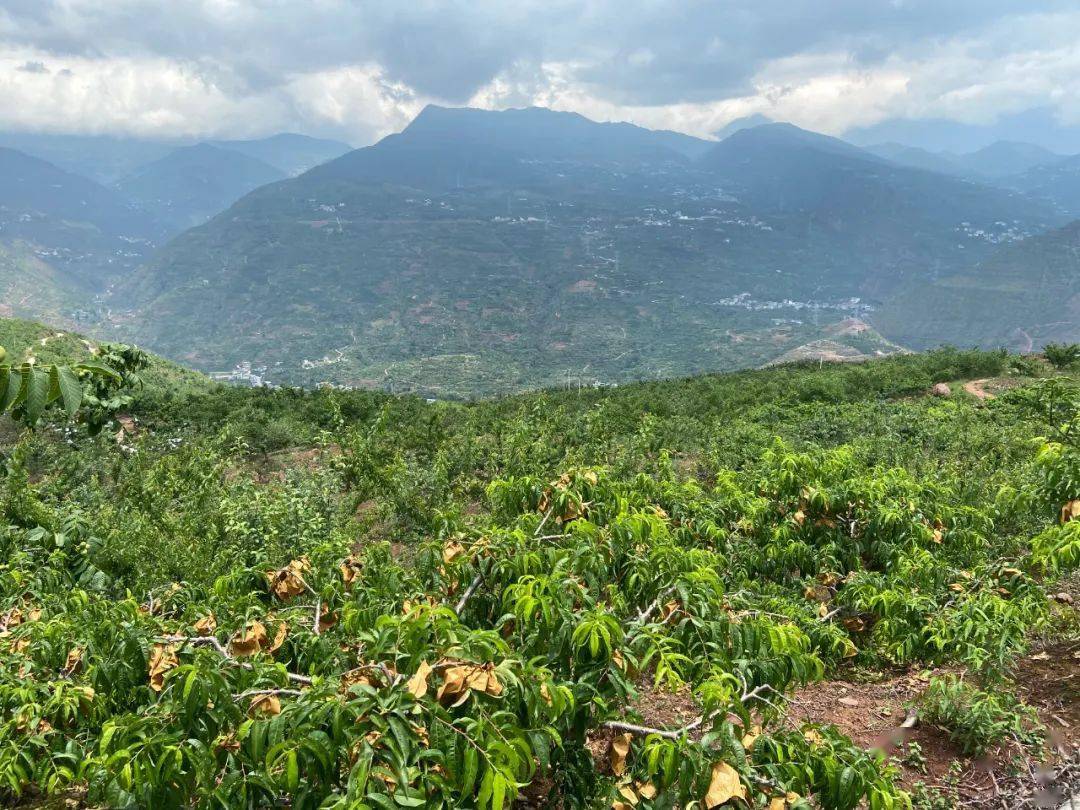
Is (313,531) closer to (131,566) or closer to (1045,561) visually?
(131,566)

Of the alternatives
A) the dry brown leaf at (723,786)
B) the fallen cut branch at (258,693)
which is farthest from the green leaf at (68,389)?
the dry brown leaf at (723,786)

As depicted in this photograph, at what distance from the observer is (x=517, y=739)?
6.17 ft

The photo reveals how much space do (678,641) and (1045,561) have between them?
118 inches

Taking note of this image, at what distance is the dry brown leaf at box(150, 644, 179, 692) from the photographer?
2.65m

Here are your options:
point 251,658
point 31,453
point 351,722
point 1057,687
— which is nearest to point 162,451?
point 31,453

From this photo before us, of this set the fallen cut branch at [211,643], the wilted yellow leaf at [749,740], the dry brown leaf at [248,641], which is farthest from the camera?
the dry brown leaf at [248,641]

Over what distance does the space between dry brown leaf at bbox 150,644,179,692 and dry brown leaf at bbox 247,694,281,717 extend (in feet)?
2.11

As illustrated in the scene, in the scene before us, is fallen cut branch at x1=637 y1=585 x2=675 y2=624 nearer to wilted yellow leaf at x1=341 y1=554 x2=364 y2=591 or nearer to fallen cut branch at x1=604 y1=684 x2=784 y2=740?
fallen cut branch at x1=604 y1=684 x2=784 y2=740

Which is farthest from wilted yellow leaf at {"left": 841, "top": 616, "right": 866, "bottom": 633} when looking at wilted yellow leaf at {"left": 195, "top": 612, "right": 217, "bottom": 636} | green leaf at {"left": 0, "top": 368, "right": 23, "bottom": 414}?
green leaf at {"left": 0, "top": 368, "right": 23, "bottom": 414}

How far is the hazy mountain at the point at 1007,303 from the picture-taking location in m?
145

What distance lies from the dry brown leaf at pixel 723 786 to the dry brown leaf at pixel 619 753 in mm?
441

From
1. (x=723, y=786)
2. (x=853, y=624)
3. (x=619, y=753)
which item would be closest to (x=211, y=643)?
(x=619, y=753)

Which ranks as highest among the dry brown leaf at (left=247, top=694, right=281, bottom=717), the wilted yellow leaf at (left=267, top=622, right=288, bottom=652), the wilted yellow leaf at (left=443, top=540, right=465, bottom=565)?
the wilted yellow leaf at (left=443, top=540, right=465, bottom=565)

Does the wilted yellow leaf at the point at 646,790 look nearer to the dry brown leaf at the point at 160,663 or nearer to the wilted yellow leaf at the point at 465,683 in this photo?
the wilted yellow leaf at the point at 465,683
